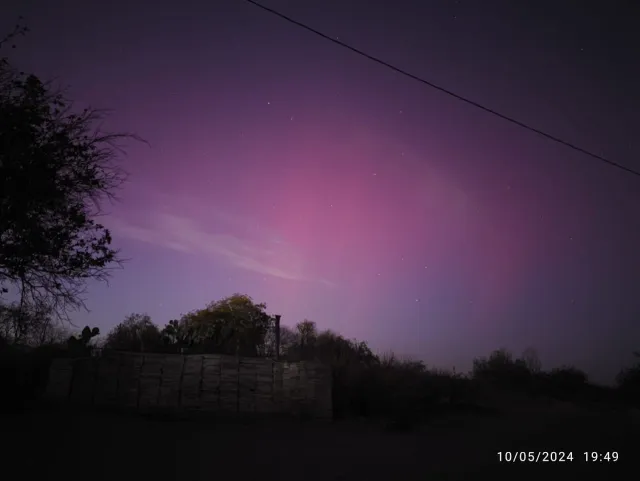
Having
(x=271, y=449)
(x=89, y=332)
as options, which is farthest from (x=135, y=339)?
(x=271, y=449)

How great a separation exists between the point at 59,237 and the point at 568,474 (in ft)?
41.1

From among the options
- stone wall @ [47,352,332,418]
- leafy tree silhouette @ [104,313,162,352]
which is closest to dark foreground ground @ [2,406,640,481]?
stone wall @ [47,352,332,418]

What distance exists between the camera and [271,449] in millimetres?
11672

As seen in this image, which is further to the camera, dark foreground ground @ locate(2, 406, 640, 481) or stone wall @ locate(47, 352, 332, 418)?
stone wall @ locate(47, 352, 332, 418)

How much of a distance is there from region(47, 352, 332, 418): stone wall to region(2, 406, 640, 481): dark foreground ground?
1.30 metres

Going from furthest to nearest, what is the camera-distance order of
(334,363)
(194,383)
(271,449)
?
1. (334,363)
2. (194,383)
3. (271,449)

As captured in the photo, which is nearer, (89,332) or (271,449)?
(271,449)

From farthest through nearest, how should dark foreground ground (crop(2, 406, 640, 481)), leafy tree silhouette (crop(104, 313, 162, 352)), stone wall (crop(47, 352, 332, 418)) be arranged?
1. leafy tree silhouette (crop(104, 313, 162, 352))
2. stone wall (crop(47, 352, 332, 418))
3. dark foreground ground (crop(2, 406, 640, 481))

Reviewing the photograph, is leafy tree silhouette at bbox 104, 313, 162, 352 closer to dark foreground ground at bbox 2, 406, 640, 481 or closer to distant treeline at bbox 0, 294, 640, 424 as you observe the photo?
distant treeline at bbox 0, 294, 640, 424

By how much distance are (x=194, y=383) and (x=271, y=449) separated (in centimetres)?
655

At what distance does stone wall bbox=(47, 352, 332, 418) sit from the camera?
1675 centimetres

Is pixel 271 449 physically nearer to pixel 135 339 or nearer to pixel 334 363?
pixel 334 363

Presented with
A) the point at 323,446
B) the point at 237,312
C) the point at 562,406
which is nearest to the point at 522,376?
the point at 562,406

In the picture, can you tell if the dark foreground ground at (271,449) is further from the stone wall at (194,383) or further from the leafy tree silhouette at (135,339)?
the leafy tree silhouette at (135,339)
